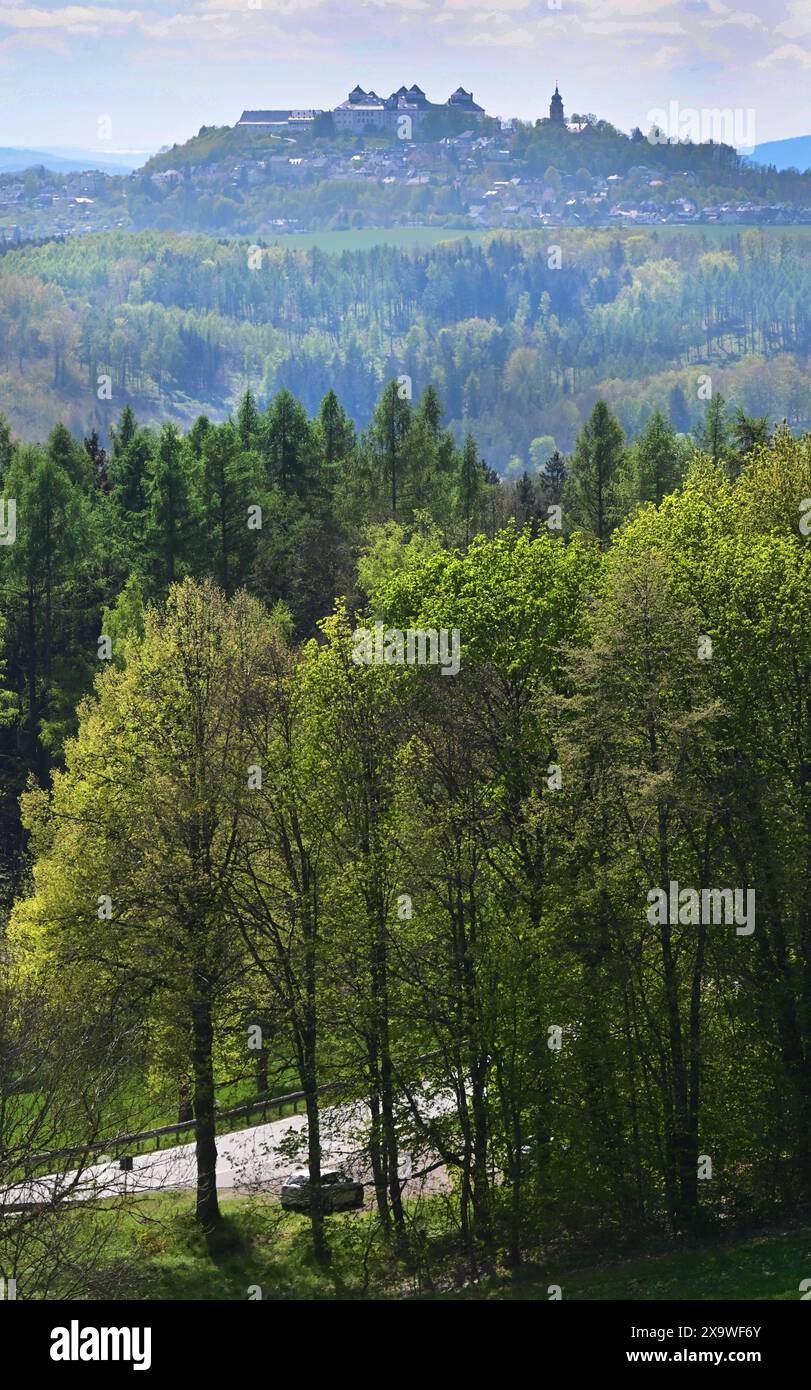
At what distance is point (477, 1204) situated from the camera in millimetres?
32844

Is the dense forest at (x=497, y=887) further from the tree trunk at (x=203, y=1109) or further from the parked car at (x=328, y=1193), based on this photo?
the parked car at (x=328, y=1193)

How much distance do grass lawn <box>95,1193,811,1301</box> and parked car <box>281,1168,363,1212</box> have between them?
0.32 meters

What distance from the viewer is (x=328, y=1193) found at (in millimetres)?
37750

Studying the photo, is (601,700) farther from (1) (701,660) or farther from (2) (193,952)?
(2) (193,952)

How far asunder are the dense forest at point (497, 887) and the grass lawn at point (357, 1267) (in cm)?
67

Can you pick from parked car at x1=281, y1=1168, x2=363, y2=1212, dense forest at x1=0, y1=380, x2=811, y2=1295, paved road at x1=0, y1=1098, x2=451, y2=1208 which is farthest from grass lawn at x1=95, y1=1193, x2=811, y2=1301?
paved road at x1=0, y1=1098, x2=451, y2=1208

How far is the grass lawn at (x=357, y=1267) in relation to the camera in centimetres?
2664

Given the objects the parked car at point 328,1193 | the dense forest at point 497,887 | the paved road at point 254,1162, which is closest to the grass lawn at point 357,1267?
the parked car at point 328,1193

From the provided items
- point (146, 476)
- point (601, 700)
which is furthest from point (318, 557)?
point (601, 700)

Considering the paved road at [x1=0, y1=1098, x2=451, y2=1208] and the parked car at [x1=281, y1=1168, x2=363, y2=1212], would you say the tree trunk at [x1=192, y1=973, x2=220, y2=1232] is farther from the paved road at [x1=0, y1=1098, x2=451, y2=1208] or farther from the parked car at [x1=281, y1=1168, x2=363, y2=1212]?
the parked car at [x1=281, y1=1168, x2=363, y2=1212]

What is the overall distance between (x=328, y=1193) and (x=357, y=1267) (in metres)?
5.22

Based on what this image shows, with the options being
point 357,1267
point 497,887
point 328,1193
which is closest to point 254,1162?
point 328,1193

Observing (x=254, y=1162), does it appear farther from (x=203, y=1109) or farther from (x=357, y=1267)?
Result: (x=357, y=1267)

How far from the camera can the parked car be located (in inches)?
1448
